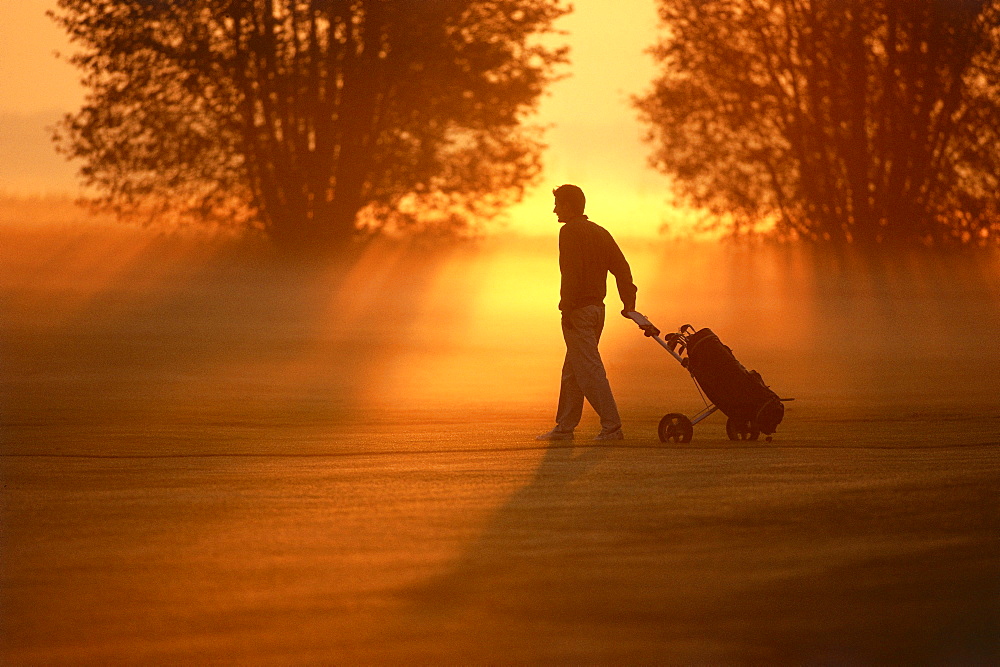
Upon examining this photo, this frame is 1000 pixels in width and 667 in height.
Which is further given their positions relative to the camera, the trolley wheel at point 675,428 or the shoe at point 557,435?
the shoe at point 557,435

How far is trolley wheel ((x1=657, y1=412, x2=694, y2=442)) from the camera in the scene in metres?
12.0

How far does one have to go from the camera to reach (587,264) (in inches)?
482

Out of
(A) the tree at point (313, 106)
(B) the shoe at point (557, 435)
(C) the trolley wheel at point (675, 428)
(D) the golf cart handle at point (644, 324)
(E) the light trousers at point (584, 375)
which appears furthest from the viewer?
(A) the tree at point (313, 106)

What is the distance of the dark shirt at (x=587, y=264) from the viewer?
12242 mm

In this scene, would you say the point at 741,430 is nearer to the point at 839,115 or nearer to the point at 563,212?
the point at 563,212

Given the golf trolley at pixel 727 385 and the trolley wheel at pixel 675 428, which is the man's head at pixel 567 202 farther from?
the trolley wheel at pixel 675 428

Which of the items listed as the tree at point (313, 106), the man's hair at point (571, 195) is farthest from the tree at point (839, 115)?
the man's hair at point (571, 195)

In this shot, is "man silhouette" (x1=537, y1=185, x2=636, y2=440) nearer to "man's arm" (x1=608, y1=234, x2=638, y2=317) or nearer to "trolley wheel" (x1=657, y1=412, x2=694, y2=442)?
"man's arm" (x1=608, y1=234, x2=638, y2=317)

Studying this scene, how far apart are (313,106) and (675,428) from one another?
67.2 ft

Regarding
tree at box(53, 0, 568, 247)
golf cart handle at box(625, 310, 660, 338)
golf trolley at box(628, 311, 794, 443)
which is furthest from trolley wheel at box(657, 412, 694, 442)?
tree at box(53, 0, 568, 247)

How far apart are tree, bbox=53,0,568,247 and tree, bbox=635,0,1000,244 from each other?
10.3ft

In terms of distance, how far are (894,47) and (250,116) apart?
12.2 meters

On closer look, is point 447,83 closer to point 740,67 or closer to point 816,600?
point 740,67

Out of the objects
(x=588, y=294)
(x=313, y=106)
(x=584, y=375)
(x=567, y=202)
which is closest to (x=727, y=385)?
(x=584, y=375)
